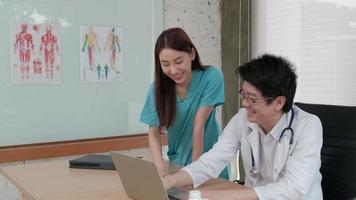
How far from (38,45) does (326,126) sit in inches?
71.0

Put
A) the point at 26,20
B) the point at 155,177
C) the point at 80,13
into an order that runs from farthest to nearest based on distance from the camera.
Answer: the point at 80,13, the point at 26,20, the point at 155,177

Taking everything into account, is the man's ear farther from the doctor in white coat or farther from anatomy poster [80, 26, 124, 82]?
anatomy poster [80, 26, 124, 82]

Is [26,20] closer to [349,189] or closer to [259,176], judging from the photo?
[259,176]

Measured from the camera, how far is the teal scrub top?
199cm

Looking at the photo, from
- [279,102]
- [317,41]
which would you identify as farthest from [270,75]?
[317,41]

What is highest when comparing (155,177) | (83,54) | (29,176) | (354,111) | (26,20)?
(26,20)

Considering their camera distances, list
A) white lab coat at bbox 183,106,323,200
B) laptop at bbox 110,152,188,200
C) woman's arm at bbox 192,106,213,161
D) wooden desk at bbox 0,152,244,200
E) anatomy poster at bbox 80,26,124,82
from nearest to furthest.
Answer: laptop at bbox 110,152,188,200 < white lab coat at bbox 183,106,323,200 < wooden desk at bbox 0,152,244,200 < woman's arm at bbox 192,106,213,161 < anatomy poster at bbox 80,26,124,82

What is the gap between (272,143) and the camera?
63.5 inches

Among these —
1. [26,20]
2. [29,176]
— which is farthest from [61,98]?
[29,176]

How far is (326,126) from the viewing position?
1.68 meters

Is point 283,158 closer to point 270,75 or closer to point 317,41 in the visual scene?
point 270,75

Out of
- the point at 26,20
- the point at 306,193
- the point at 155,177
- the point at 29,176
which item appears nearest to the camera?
the point at 155,177

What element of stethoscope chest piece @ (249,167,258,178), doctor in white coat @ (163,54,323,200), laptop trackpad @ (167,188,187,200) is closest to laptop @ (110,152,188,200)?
laptop trackpad @ (167,188,187,200)

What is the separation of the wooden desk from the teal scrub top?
0.31 meters
